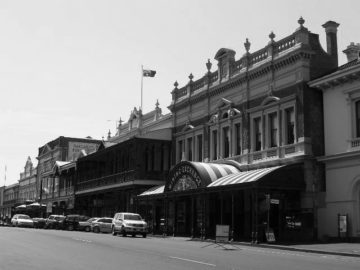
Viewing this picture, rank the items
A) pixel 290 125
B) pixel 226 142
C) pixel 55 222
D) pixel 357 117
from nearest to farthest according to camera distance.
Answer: pixel 357 117 → pixel 290 125 → pixel 226 142 → pixel 55 222

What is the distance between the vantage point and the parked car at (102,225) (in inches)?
1709

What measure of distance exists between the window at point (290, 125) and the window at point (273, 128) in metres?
0.99

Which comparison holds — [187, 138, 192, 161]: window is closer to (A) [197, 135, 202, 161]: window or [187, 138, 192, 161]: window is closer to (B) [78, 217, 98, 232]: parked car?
(A) [197, 135, 202, 161]: window

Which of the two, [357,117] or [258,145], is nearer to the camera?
[357,117]

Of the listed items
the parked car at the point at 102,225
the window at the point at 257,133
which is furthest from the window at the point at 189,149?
the window at the point at 257,133

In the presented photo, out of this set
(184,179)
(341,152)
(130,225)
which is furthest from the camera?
(130,225)

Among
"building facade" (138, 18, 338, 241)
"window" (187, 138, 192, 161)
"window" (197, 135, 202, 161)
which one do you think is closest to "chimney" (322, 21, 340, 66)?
"building facade" (138, 18, 338, 241)

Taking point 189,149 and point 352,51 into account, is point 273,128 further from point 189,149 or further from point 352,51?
point 189,149

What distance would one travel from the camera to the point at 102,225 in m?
43.7

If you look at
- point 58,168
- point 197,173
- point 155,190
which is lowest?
point 155,190

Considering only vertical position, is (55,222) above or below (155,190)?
below

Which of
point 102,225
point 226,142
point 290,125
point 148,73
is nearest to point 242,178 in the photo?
point 290,125

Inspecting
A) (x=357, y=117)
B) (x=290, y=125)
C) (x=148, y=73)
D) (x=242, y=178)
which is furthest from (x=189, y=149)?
(x=357, y=117)

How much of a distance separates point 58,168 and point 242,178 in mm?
42250
